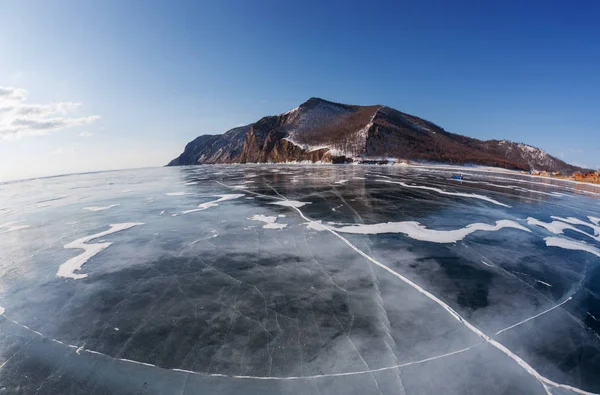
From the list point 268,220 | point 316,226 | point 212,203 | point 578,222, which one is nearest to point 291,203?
point 268,220

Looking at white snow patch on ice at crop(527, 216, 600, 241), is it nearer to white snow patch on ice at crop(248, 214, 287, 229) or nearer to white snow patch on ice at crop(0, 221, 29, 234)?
white snow patch on ice at crop(248, 214, 287, 229)

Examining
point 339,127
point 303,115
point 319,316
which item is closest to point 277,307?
point 319,316

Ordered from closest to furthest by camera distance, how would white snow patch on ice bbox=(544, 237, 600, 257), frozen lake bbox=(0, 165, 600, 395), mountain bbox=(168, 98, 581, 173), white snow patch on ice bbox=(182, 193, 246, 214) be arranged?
1. frozen lake bbox=(0, 165, 600, 395)
2. white snow patch on ice bbox=(544, 237, 600, 257)
3. white snow patch on ice bbox=(182, 193, 246, 214)
4. mountain bbox=(168, 98, 581, 173)

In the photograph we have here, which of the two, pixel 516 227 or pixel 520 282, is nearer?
pixel 520 282

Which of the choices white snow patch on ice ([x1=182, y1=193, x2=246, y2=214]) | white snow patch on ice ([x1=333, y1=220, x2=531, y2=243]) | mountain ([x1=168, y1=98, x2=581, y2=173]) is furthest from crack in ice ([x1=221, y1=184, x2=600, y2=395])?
mountain ([x1=168, y1=98, x2=581, y2=173])

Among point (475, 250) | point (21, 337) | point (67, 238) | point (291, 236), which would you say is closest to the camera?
point (21, 337)

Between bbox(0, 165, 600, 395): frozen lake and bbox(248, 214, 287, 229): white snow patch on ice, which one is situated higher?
bbox(248, 214, 287, 229): white snow patch on ice

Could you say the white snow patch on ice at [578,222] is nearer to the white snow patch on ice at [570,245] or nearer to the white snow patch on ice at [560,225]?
the white snow patch on ice at [560,225]

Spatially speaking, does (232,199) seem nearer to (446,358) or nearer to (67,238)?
(67,238)
